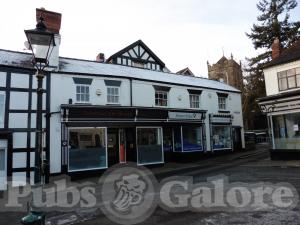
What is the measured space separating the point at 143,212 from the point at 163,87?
12368mm

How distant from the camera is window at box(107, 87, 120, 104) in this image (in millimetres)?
16405

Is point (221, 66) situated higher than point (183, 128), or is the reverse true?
point (221, 66)

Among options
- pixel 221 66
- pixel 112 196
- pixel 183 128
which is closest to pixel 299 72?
pixel 183 128

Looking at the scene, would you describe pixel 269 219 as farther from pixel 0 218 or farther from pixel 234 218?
pixel 0 218

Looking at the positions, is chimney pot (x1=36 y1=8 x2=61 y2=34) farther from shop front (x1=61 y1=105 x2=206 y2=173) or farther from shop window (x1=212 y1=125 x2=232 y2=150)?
shop window (x1=212 y1=125 x2=232 y2=150)

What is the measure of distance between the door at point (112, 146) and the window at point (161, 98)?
12.4 feet

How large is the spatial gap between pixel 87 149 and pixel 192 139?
27.4 ft

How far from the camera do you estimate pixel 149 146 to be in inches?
673

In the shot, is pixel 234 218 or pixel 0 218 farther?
pixel 0 218

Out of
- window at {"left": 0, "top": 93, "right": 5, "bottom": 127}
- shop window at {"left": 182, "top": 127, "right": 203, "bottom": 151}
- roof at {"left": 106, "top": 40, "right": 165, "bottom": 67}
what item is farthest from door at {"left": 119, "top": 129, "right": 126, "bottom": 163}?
roof at {"left": 106, "top": 40, "right": 165, "bottom": 67}

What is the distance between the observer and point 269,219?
6.29 meters

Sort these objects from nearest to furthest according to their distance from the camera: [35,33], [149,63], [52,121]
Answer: [35,33]
[52,121]
[149,63]

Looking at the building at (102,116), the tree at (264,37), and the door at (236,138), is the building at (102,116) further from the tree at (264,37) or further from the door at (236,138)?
the tree at (264,37)

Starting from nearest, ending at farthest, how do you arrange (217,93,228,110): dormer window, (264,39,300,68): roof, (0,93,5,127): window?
(0,93,5,127): window, (264,39,300,68): roof, (217,93,228,110): dormer window
